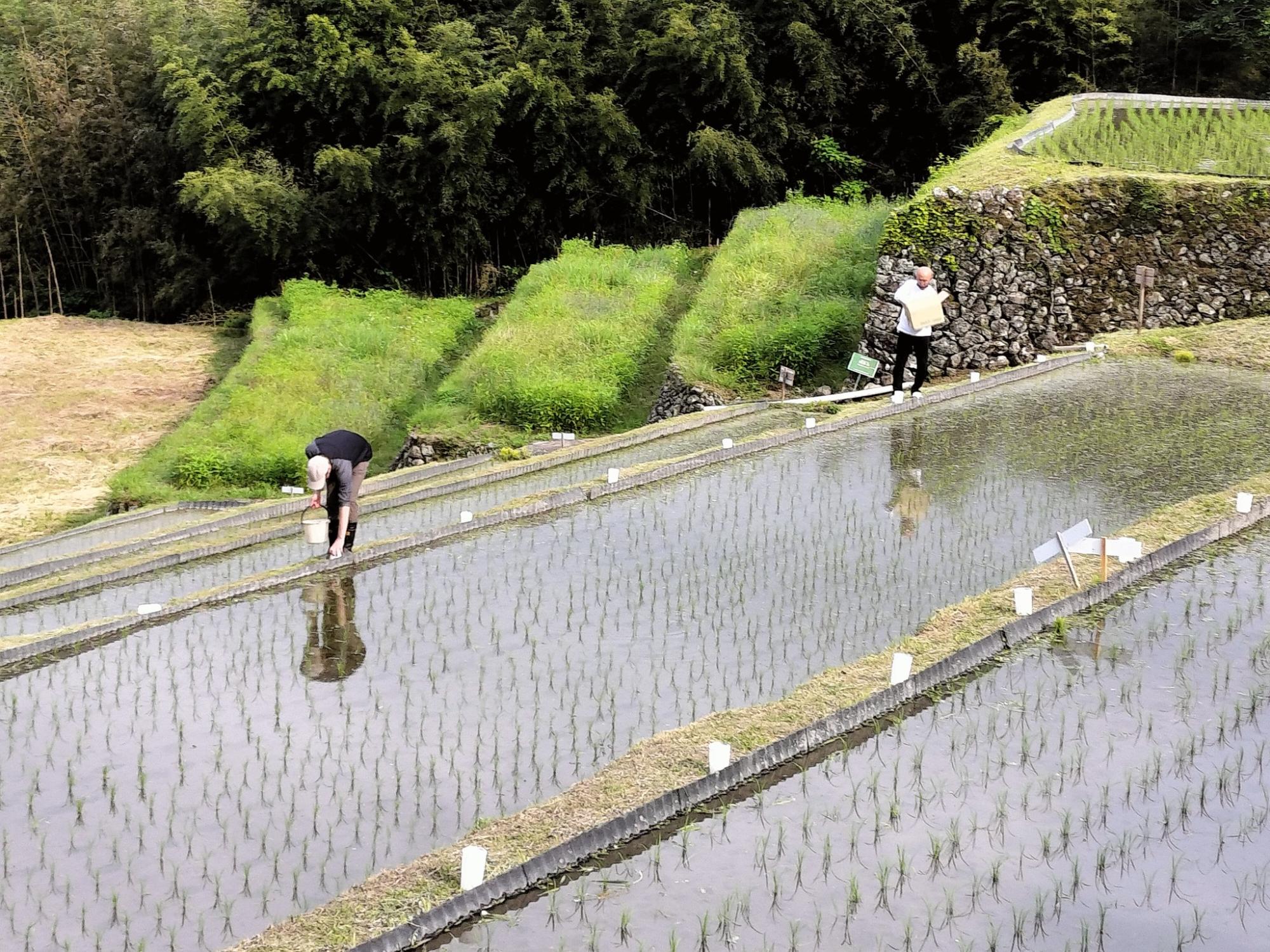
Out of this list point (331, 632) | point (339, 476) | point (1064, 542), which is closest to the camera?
point (1064, 542)

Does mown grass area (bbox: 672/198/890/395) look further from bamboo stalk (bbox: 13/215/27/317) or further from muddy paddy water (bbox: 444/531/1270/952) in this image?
bamboo stalk (bbox: 13/215/27/317)

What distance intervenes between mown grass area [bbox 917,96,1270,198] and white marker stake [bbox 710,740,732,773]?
41.4ft

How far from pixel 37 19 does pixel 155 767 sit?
30.4 m

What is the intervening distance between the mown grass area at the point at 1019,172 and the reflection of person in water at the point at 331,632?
1070cm

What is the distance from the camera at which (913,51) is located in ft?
95.5

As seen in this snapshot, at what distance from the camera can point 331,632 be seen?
880cm

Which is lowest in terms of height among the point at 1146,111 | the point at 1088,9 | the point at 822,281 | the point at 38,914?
the point at 38,914

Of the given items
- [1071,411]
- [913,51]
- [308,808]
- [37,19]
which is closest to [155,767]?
[308,808]

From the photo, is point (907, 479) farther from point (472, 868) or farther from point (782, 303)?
point (782, 303)

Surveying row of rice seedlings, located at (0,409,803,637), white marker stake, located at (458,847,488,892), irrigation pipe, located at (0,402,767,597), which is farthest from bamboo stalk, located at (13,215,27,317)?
white marker stake, located at (458,847,488,892)

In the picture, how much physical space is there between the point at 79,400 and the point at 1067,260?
16.3 metres

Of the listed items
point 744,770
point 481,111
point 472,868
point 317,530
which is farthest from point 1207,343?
point 481,111

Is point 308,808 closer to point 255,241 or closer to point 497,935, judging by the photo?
point 497,935

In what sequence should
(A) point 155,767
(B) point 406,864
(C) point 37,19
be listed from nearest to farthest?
1. (B) point 406,864
2. (A) point 155,767
3. (C) point 37,19
